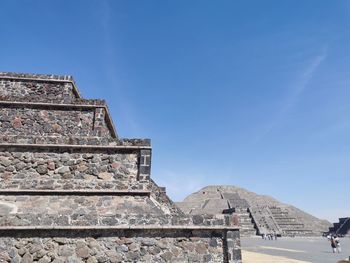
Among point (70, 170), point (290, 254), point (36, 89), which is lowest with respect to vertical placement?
point (290, 254)

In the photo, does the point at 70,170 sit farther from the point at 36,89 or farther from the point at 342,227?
the point at 342,227

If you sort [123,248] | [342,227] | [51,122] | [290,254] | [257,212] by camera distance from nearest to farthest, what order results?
[123,248]
[51,122]
[290,254]
[342,227]
[257,212]

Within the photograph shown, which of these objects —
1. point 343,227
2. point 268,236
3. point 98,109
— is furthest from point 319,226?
point 98,109

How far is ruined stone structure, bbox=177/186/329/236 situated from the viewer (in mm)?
50375

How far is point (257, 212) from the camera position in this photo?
55.8 meters

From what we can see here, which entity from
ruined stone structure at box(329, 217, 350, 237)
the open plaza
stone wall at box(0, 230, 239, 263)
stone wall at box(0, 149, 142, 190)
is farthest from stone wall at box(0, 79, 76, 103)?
ruined stone structure at box(329, 217, 350, 237)

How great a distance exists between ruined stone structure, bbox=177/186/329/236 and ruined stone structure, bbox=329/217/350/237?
2.58 m

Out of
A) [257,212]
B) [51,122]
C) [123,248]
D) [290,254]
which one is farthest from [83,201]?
[257,212]

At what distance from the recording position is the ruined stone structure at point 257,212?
50.4 m

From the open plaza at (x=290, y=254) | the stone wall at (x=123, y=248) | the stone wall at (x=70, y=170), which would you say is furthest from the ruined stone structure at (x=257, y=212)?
the stone wall at (x=123, y=248)

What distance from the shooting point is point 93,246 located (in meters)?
6.30

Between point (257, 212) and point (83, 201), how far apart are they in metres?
52.1

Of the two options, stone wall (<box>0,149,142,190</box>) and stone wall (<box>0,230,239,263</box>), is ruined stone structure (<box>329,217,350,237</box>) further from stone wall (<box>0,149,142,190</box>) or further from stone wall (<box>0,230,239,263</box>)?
stone wall (<box>0,230,239,263</box>)

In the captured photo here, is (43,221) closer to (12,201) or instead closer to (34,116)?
(12,201)
